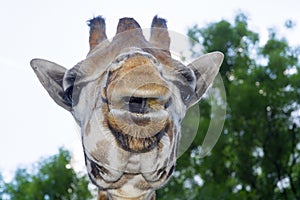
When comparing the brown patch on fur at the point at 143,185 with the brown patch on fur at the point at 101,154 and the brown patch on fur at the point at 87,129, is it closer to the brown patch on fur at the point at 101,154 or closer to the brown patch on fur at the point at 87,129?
the brown patch on fur at the point at 101,154

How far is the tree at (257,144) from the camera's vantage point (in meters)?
16.3

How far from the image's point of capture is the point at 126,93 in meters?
2.18

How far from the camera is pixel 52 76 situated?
278 centimetres

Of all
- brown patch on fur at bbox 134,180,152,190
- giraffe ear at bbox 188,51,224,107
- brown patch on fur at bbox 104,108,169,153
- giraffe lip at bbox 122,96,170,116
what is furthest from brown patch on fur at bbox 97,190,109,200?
giraffe ear at bbox 188,51,224,107

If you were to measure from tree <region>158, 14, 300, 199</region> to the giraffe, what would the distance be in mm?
13348

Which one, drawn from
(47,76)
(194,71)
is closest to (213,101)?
(194,71)

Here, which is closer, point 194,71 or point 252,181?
point 194,71

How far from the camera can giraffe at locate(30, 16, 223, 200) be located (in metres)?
2.21

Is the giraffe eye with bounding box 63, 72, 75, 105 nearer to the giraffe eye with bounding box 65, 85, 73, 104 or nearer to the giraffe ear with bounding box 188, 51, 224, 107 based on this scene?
the giraffe eye with bounding box 65, 85, 73, 104

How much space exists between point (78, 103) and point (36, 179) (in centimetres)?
1451

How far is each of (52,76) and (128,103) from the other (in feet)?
2.20

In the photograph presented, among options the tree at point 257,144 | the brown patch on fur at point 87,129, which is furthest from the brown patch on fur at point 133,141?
the tree at point 257,144

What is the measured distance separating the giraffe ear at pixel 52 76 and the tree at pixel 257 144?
13.3 metres

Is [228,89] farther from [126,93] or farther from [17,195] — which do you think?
[126,93]
